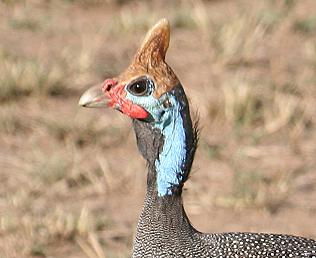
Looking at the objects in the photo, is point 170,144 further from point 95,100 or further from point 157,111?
point 95,100

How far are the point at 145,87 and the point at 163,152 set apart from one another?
254 mm

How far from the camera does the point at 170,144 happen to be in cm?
464

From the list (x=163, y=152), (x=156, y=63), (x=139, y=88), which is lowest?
(x=163, y=152)

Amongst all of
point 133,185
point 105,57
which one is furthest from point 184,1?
point 133,185

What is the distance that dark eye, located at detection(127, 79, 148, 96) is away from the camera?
4706 mm

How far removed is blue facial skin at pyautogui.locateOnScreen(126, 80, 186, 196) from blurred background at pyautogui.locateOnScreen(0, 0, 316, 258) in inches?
63.9

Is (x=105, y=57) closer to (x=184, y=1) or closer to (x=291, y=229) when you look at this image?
(x=184, y=1)

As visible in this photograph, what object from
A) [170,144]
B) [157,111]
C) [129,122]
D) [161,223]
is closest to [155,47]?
[157,111]

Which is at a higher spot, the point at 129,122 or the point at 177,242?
the point at 129,122

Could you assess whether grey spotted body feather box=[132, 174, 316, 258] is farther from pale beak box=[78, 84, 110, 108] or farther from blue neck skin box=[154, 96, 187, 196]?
pale beak box=[78, 84, 110, 108]

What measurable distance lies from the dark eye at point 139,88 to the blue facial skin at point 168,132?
2cm

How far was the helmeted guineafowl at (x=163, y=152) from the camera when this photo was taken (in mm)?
4660

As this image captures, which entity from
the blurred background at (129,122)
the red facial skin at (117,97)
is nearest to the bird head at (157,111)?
the red facial skin at (117,97)

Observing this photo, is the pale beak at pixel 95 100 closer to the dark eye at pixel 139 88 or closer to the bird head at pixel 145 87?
the bird head at pixel 145 87
